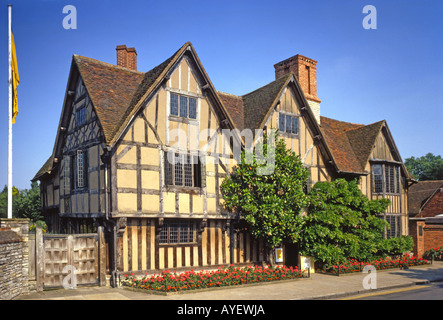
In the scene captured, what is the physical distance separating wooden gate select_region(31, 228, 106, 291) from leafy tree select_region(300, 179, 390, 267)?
30.6 feet

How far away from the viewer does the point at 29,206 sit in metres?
34.3

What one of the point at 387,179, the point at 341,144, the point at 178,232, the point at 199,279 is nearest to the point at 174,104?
the point at 178,232

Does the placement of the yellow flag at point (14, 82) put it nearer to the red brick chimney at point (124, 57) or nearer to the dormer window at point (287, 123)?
the red brick chimney at point (124, 57)

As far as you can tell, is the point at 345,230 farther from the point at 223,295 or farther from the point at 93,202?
the point at 93,202

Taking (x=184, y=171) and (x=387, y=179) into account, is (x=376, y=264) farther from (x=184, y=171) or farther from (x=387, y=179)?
(x=184, y=171)

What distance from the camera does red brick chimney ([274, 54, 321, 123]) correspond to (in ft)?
82.2

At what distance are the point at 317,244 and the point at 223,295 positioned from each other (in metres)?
7.30

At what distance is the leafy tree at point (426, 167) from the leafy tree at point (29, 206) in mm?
55844

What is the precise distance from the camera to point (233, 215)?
735 inches

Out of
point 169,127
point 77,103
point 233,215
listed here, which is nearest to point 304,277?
point 233,215

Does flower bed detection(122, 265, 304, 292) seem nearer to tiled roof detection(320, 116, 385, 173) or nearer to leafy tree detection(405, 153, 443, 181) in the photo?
tiled roof detection(320, 116, 385, 173)

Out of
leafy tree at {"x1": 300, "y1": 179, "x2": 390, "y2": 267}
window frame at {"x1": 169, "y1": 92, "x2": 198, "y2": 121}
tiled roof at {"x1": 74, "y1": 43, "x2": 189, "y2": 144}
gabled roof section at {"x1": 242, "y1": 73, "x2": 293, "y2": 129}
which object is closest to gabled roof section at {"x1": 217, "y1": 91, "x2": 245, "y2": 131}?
gabled roof section at {"x1": 242, "y1": 73, "x2": 293, "y2": 129}

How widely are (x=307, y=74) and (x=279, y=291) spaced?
14.6 metres
